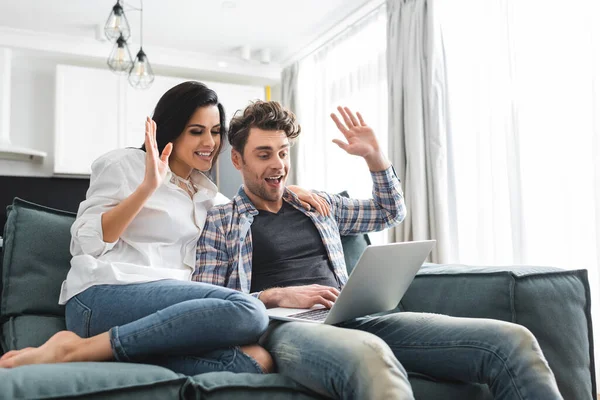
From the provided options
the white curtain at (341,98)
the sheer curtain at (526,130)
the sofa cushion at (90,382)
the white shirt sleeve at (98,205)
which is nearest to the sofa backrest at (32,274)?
the white shirt sleeve at (98,205)

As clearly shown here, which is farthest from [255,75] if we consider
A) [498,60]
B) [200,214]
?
[200,214]

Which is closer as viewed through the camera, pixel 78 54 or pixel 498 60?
pixel 498 60

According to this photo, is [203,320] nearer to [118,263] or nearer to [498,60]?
[118,263]

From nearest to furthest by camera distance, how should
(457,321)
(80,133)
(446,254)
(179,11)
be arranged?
(457,321)
(446,254)
(179,11)
(80,133)

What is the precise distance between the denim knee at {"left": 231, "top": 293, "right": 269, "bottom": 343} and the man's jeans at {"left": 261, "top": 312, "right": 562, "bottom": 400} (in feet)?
0.17

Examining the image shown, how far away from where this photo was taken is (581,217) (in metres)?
2.55

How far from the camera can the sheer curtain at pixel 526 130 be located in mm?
2523

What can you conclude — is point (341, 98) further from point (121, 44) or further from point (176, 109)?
point (176, 109)

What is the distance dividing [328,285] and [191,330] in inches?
23.5

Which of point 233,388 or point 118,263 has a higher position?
point 118,263

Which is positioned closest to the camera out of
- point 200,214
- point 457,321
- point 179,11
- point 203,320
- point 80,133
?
point 203,320

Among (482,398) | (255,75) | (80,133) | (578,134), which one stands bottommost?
(482,398)

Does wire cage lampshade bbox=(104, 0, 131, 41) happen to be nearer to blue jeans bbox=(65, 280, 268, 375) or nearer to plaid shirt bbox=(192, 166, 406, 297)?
plaid shirt bbox=(192, 166, 406, 297)

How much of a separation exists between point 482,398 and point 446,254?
2.01m
